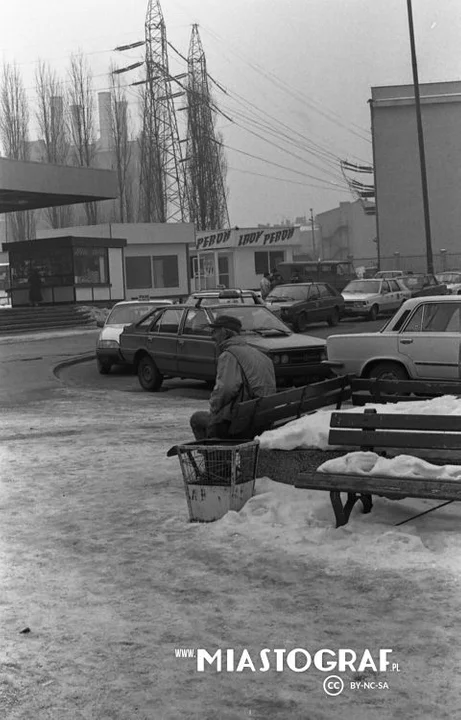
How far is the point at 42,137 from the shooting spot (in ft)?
221

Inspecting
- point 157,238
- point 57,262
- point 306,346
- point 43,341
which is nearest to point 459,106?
point 157,238

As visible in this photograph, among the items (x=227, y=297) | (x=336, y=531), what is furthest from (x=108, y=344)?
(x=336, y=531)

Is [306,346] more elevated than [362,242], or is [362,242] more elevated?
[362,242]

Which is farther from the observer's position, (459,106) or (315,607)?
(459,106)

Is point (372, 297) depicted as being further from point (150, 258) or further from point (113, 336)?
point (150, 258)

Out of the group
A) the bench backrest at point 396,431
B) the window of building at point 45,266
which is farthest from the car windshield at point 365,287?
the bench backrest at point 396,431

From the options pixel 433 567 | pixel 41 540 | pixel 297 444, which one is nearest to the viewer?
pixel 433 567

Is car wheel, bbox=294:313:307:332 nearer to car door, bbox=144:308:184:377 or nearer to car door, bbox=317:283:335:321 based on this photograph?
car door, bbox=317:283:335:321

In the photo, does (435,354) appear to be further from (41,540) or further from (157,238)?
(157,238)

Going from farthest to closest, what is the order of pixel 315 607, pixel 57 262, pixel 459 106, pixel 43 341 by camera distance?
1. pixel 459 106
2. pixel 57 262
3. pixel 43 341
4. pixel 315 607

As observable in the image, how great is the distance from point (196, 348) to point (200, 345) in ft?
0.34

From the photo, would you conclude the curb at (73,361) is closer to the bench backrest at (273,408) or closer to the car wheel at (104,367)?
the car wheel at (104,367)

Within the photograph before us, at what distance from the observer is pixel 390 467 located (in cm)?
666

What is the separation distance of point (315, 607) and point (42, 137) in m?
65.6
